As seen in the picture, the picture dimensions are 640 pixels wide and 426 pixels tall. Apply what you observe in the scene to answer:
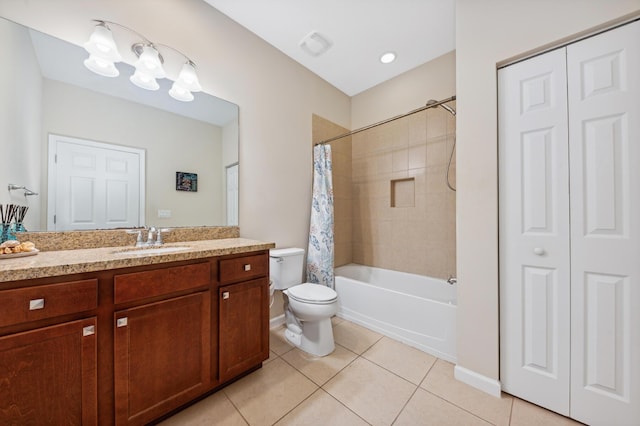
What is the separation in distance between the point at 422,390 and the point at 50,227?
2337mm

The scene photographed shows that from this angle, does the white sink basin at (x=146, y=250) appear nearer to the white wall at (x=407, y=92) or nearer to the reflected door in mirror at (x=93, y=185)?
the reflected door in mirror at (x=93, y=185)

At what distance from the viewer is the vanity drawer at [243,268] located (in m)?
1.37

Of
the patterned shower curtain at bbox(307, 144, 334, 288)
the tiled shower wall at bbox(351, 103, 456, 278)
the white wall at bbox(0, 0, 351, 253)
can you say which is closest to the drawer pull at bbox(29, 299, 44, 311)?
the white wall at bbox(0, 0, 351, 253)

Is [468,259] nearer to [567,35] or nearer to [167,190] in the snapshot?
[567,35]

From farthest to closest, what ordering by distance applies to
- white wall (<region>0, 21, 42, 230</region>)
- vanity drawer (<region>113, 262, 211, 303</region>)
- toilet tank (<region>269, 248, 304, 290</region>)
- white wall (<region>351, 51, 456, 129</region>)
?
white wall (<region>351, 51, 456, 129</region>)
toilet tank (<region>269, 248, 304, 290</region>)
white wall (<region>0, 21, 42, 230</region>)
vanity drawer (<region>113, 262, 211, 303</region>)

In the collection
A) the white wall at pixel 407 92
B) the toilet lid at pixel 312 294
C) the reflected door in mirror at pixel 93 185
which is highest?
the white wall at pixel 407 92

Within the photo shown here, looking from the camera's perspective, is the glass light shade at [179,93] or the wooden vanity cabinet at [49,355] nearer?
the wooden vanity cabinet at [49,355]

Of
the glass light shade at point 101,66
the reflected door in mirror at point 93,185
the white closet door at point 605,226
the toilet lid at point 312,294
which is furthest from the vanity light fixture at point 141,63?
the white closet door at point 605,226

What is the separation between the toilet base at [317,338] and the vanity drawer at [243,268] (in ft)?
2.04

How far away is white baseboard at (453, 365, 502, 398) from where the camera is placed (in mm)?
1391

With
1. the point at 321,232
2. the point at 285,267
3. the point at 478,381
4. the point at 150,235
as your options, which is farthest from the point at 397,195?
the point at 150,235

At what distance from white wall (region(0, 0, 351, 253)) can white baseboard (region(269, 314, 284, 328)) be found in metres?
0.71

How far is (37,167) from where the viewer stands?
125 centimetres

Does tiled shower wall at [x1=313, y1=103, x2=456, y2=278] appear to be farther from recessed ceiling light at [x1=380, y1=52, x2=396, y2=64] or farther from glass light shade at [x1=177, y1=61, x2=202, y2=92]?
glass light shade at [x1=177, y1=61, x2=202, y2=92]
